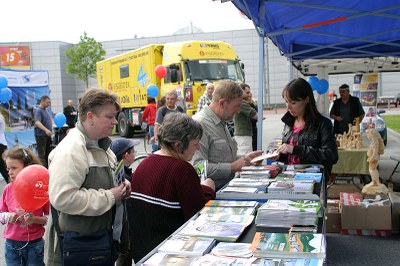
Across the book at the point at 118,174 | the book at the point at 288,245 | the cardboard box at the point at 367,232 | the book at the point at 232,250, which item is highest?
the book at the point at 118,174

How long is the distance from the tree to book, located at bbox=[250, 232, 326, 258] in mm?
35489

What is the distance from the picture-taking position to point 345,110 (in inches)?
322

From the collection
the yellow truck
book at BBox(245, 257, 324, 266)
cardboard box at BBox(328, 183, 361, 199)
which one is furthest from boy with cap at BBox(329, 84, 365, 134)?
book at BBox(245, 257, 324, 266)

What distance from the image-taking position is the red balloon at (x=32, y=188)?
264 centimetres

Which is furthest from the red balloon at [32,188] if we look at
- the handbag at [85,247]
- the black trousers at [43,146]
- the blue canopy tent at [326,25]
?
the black trousers at [43,146]

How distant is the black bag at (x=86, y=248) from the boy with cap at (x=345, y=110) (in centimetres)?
691

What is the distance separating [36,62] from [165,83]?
30041 millimetres

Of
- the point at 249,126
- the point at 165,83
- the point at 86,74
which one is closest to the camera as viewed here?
the point at 249,126

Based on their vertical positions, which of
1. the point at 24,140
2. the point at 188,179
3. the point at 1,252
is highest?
the point at 188,179

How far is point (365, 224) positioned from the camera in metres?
4.88

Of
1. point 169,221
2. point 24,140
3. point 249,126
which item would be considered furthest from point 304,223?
point 24,140

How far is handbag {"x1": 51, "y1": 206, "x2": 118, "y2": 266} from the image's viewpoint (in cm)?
Answer: 204

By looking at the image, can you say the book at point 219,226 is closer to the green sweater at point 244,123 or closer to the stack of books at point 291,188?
the stack of books at point 291,188

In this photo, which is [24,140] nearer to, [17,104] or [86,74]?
[17,104]
